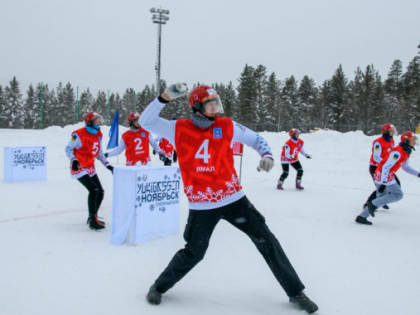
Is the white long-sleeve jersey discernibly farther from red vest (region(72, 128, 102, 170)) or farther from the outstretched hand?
red vest (region(72, 128, 102, 170))

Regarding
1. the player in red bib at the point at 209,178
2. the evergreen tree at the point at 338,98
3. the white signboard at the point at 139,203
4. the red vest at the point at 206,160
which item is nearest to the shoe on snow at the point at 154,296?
the player in red bib at the point at 209,178

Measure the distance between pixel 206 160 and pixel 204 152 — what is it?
2.6 inches

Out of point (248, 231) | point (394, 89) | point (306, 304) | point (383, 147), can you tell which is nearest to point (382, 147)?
point (383, 147)

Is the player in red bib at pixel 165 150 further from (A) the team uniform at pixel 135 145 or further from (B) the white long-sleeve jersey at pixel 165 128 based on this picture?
(B) the white long-sleeve jersey at pixel 165 128

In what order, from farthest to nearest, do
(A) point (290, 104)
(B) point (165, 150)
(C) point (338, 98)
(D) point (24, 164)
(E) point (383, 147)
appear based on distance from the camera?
(A) point (290, 104) < (C) point (338, 98) < (D) point (24, 164) < (B) point (165, 150) < (E) point (383, 147)

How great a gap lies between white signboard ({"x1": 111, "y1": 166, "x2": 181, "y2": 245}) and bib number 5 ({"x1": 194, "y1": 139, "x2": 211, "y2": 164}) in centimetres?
204

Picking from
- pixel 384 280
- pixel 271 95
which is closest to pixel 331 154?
pixel 384 280

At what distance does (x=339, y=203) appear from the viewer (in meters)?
8.51

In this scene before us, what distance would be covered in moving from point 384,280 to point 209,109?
8.90 feet

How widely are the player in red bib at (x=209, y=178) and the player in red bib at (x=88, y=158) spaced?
303cm

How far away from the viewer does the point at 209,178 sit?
289 centimetres

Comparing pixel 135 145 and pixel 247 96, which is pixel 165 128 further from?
pixel 247 96

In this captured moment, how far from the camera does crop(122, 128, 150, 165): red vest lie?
6.85 m

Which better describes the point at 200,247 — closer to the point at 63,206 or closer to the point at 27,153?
the point at 63,206
